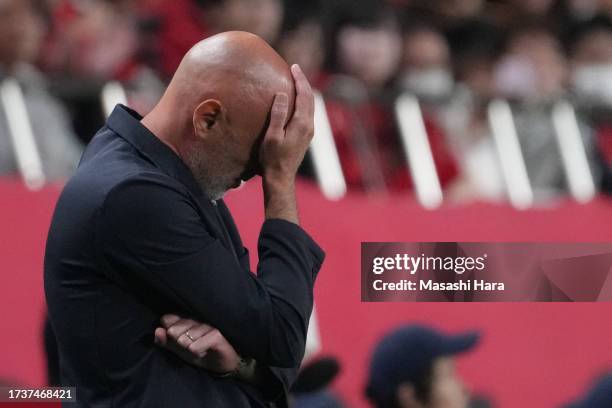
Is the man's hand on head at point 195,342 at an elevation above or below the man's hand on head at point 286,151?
below

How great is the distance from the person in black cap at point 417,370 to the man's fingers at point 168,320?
148 cm

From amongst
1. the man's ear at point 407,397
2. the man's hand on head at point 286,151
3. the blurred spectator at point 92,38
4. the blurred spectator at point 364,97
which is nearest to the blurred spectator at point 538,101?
the blurred spectator at point 364,97

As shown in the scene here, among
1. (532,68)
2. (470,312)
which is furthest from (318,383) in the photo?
(532,68)

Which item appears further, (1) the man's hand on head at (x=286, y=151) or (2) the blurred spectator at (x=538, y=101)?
(2) the blurred spectator at (x=538, y=101)

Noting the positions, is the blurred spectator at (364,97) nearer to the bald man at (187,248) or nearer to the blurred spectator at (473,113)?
the blurred spectator at (473,113)

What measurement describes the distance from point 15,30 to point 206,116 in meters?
1.49

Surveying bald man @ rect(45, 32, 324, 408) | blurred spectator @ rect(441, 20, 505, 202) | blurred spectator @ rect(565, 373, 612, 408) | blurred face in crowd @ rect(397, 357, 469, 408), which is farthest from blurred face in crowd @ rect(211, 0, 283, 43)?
bald man @ rect(45, 32, 324, 408)

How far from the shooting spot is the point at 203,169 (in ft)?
4.66

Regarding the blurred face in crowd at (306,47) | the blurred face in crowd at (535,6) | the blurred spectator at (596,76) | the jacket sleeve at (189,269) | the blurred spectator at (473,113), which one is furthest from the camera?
the blurred face in crowd at (535,6)

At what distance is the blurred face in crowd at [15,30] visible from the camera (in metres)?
2.70

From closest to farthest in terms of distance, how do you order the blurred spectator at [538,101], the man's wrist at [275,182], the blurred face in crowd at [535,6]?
the man's wrist at [275,182] < the blurred spectator at [538,101] < the blurred face in crowd at [535,6]

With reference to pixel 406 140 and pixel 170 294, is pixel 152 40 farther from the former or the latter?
pixel 170 294

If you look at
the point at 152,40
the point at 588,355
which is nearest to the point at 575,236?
the point at 588,355

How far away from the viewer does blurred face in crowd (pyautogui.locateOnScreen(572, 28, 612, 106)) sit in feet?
11.9
